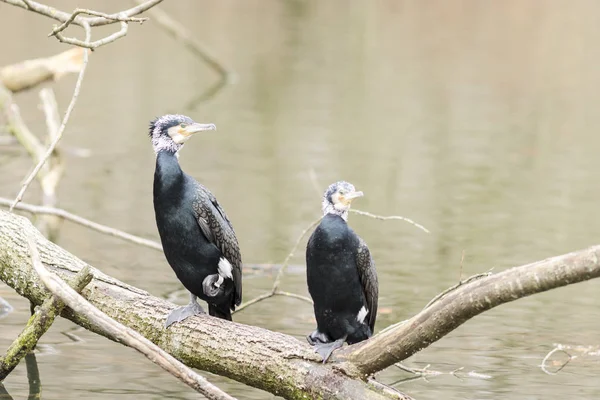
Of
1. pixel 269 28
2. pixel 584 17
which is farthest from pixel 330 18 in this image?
pixel 584 17

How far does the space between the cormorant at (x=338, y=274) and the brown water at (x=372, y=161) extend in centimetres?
107

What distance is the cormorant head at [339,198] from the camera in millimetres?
4871

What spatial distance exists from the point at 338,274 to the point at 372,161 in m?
8.15

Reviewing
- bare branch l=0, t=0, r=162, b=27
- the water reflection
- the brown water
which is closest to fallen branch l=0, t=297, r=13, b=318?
the brown water

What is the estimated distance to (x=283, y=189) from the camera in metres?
11.3

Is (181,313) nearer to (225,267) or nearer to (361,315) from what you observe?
(225,267)

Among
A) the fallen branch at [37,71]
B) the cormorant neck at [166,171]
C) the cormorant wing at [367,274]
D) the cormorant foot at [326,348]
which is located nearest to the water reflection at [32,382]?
the cormorant neck at [166,171]

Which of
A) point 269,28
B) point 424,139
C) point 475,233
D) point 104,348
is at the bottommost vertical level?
point 104,348

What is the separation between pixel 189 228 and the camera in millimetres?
5031

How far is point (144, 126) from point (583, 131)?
18.8 ft

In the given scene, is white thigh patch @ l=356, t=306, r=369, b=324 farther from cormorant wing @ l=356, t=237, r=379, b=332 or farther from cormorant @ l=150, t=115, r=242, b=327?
cormorant @ l=150, t=115, r=242, b=327

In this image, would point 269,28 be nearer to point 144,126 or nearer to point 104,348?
point 144,126

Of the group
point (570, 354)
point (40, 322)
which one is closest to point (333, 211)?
point (40, 322)

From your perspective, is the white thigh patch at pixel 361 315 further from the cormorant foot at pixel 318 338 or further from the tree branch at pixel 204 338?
the tree branch at pixel 204 338
